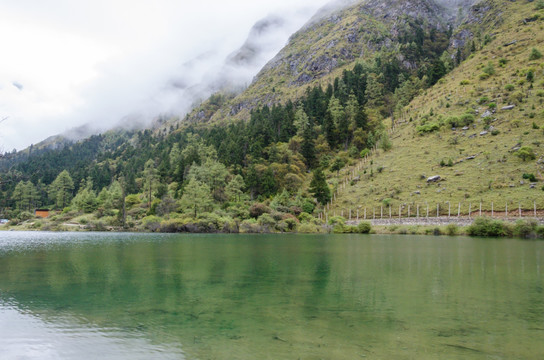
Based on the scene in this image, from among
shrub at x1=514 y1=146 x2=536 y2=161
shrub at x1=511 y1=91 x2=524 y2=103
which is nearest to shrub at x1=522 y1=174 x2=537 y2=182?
shrub at x1=514 y1=146 x2=536 y2=161

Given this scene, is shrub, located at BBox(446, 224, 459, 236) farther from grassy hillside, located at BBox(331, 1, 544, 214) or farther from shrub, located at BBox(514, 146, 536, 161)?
shrub, located at BBox(514, 146, 536, 161)

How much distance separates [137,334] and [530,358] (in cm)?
1036

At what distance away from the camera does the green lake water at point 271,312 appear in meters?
8.99

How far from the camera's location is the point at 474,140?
81.2 meters

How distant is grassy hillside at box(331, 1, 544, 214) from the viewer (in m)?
65.6

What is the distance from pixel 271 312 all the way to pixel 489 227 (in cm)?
5303

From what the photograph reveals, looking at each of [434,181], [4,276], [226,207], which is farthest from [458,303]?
[226,207]

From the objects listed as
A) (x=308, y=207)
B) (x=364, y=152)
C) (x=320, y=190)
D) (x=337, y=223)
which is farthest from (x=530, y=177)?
(x=364, y=152)

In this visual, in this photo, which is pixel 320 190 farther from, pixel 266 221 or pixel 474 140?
pixel 474 140

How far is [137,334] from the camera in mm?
10047

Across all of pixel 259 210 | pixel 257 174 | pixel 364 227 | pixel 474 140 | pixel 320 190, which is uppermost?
pixel 474 140

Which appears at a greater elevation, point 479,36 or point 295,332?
point 479,36

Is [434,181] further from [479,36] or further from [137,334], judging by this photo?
[479,36]

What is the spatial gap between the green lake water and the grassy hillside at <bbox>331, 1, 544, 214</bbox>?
49241mm
